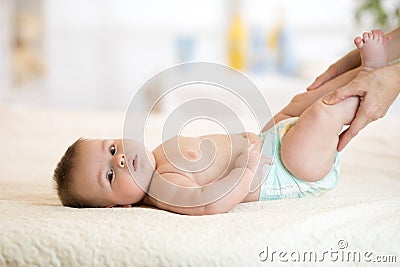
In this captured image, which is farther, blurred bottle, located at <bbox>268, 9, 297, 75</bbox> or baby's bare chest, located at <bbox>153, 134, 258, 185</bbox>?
Answer: blurred bottle, located at <bbox>268, 9, 297, 75</bbox>

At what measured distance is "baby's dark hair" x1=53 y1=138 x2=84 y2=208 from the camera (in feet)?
4.87

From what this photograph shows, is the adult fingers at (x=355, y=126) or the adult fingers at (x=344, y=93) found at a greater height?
the adult fingers at (x=344, y=93)

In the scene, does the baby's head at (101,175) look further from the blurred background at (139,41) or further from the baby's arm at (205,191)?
the blurred background at (139,41)

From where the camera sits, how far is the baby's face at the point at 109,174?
1.48m

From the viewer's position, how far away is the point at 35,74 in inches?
181

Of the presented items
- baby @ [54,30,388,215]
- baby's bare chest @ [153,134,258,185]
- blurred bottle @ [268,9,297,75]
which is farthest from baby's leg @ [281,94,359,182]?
blurred bottle @ [268,9,297,75]

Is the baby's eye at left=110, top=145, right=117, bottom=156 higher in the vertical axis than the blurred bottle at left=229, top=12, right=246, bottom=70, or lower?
higher

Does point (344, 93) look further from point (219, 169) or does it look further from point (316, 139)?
point (219, 169)

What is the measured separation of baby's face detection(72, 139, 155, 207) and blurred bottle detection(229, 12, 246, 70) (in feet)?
8.74

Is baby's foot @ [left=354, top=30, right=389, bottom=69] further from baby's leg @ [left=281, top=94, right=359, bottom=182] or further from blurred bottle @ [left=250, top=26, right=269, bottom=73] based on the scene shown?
blurred bottle @ [left=250, top=26, right=269, bottom=73]

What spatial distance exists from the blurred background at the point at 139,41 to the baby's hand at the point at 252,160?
243 centimetres

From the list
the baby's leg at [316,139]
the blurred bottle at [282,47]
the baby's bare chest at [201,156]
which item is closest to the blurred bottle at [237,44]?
the blurred bottle at [282,47]

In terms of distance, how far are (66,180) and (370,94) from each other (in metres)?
0.73

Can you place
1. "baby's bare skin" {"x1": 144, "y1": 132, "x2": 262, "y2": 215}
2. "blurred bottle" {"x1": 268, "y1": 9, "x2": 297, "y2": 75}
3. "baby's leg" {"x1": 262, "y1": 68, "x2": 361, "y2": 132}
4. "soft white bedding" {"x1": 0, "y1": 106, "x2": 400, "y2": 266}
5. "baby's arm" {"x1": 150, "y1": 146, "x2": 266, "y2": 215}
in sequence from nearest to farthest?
"soft white bedding" {"x1": 0, "y1": 106, "x2": 400, "y2": 266} → "baby's arm" {"x1": 150, "y1": 146, "x2": 266, "y2": 215} → "baby's bare skin" {"x1": 144, "y1": 132, "x2": 262, "y2": 215} → "baby's leg" {"x1": 262, "y1": 68, "x2": 361, "y2": 132} → "blurred bottle" {"x1": 268, "y1": 9, "x2": 297, "y2": 75}
